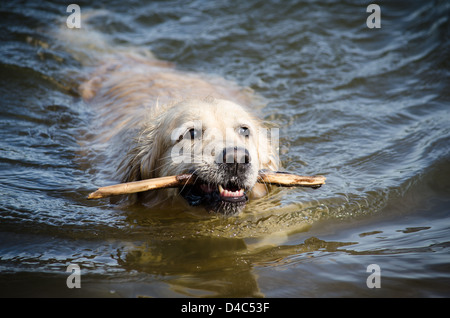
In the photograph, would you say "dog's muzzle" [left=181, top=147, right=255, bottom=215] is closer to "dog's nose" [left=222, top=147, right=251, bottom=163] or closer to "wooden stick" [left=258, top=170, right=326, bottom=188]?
"dog's nose" [left=222, top=147, right=251, bottom=163]

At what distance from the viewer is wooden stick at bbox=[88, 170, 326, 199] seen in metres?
3.90

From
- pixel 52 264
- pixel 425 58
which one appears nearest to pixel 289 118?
pixel 425 58

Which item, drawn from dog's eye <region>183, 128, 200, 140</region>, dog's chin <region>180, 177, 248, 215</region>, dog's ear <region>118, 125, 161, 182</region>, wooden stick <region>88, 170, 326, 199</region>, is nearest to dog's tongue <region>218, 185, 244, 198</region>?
dog's chin <region>180, 177, 248, 215</region>

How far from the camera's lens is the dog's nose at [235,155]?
398 centimetres

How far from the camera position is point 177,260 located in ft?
12.6

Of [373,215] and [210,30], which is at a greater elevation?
[210,30]

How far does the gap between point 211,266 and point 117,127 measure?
119 inches

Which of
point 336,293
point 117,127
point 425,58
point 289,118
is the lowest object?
point 336,293

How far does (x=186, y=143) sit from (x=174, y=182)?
501 millimetres

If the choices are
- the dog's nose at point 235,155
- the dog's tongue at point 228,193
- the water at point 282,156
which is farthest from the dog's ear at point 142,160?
the dog's nose at point 235,155

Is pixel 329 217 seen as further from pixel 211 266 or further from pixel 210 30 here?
pixel 210 30

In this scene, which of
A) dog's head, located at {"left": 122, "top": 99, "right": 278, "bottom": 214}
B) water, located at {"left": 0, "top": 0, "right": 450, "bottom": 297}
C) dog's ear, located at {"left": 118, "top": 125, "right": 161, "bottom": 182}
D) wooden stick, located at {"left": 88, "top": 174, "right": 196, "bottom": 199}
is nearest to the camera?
water, located at {"left": 0, "top": 0, "right": 450, "bottom": 297}

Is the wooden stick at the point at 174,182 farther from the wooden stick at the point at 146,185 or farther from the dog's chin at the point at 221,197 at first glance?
the dog's chin at the point at 221,197

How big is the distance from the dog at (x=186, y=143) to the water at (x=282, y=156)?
260 millimetres
